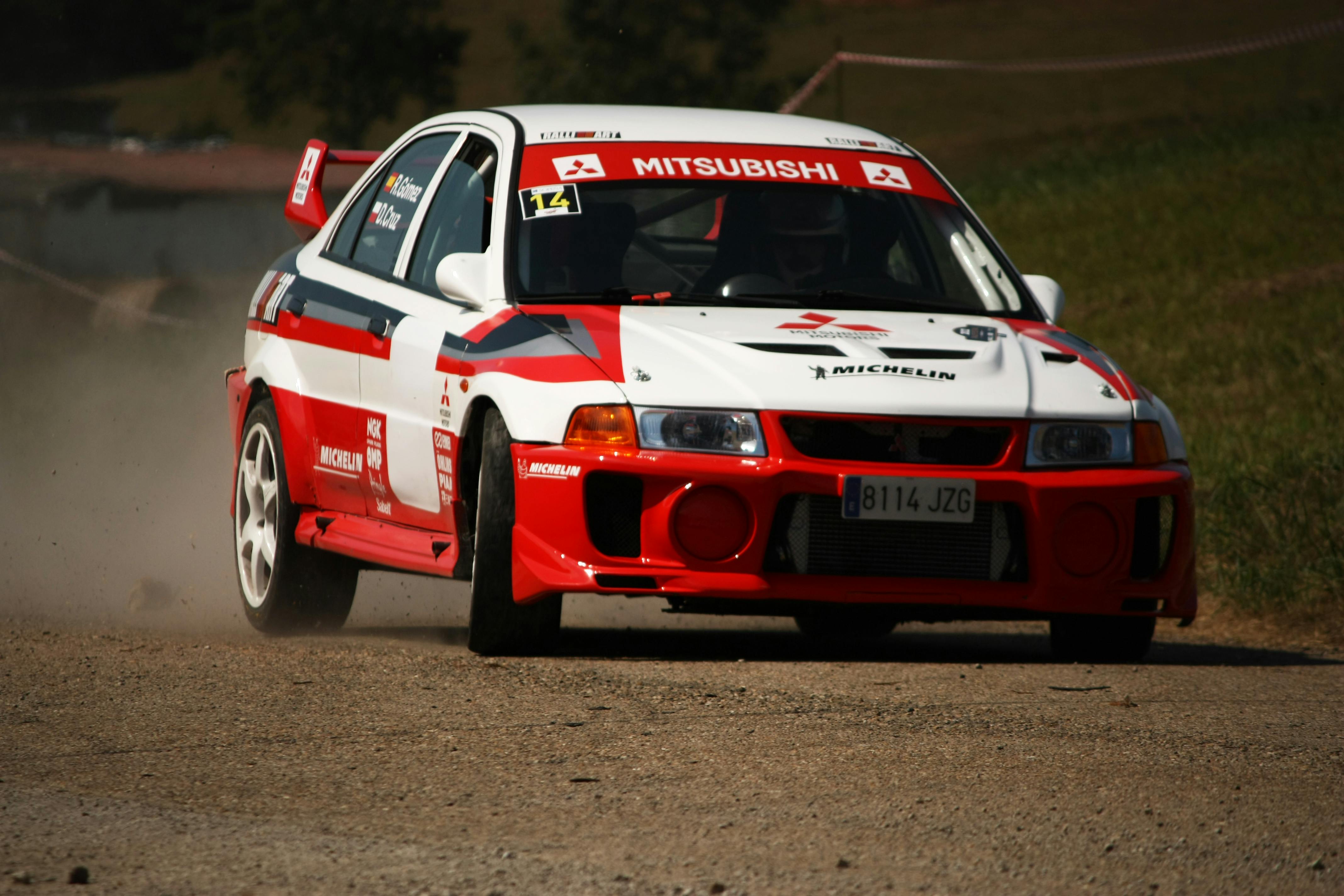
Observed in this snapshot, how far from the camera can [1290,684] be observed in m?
6.20

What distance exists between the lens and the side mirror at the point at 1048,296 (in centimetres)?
705

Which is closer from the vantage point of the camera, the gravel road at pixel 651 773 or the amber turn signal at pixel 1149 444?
the gravel road at pixel 651 773

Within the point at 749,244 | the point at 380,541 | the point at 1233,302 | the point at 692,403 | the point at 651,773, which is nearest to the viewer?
the point at 651,773

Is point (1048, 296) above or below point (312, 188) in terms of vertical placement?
below

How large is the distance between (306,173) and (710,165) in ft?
6.67

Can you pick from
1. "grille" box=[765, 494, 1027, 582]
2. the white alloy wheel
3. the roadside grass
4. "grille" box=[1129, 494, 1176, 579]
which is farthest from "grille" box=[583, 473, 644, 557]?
the roadside grass

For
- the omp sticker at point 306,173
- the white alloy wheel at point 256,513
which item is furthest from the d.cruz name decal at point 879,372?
the omp sticker at point 306,173

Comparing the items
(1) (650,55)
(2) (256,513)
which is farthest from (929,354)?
(1) (650,55)

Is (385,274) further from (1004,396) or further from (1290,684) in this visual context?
(1290,684)

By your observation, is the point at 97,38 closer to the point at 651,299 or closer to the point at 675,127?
the point at 675,127

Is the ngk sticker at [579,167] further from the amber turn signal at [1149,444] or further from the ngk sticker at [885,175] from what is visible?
the amber turn signal at [1149,444]

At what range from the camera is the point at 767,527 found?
19.2ft

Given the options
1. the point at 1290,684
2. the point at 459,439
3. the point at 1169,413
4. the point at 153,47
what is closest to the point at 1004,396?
the point at 1169,413

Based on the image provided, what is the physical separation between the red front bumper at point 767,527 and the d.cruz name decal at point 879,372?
228mm
